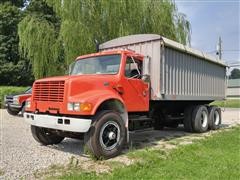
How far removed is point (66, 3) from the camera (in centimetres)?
1831

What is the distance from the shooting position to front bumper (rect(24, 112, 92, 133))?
21.8 feet

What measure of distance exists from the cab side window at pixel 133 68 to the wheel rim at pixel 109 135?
4.62 feet

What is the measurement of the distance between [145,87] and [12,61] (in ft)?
95.0

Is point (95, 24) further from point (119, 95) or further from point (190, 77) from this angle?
point (119, 95)

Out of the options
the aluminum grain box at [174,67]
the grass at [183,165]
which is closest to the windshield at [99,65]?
the aluminum grain box at [174,67]

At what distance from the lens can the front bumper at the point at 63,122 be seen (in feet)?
21.8

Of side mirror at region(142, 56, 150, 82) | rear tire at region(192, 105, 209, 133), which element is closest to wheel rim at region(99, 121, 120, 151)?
side mirror at region(142, 56, 150, 82)

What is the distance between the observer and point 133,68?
839 cm

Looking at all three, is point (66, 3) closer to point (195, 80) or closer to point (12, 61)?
point (195, 80)

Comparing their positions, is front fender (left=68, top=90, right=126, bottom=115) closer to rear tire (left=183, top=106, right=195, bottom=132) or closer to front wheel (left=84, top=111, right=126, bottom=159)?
front wheel (left=84, top=111, right=126, bottom=159)

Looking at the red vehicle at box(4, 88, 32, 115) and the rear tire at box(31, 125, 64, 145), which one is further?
the red vehicle at box(4, 88, 32, 115)

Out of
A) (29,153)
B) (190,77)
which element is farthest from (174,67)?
(29,153)

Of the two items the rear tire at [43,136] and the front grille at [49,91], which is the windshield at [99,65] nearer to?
the front grille at [49,91]

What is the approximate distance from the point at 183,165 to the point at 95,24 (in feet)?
44.1
